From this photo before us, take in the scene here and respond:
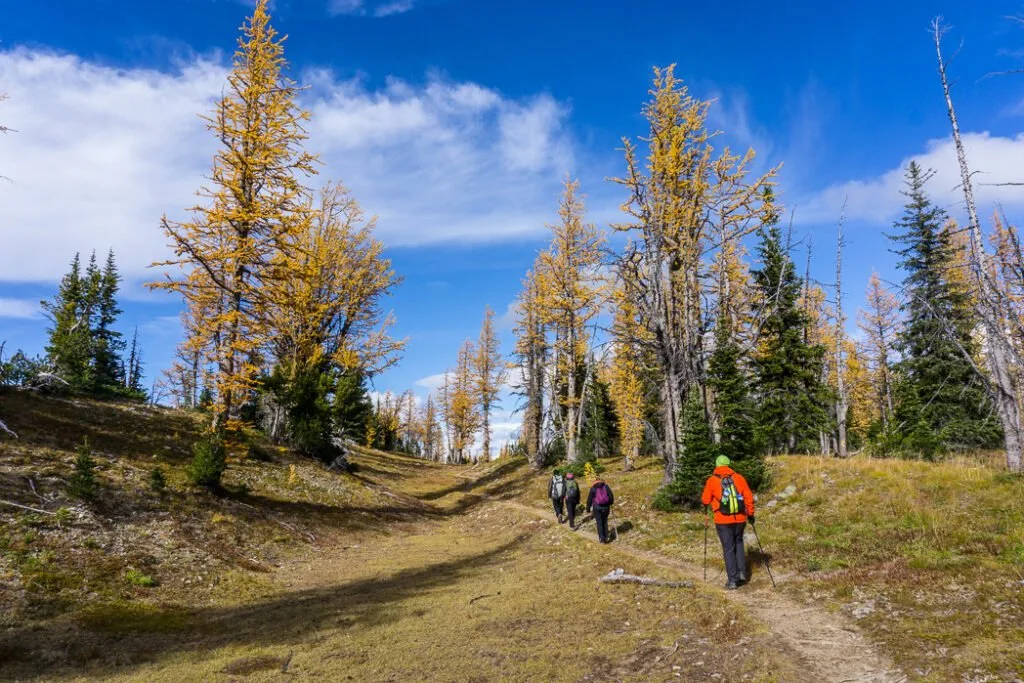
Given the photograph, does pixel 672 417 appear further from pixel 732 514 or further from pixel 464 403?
pixel 464 403

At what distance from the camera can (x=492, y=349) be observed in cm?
5516

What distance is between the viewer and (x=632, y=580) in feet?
34.0

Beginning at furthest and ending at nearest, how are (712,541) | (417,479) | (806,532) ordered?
(417,479) < (712,541) < (806,532)

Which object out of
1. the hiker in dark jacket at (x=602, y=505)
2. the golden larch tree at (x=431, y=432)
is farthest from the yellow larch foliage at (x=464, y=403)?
the hiker in dark jacket at (x=602, y=505)

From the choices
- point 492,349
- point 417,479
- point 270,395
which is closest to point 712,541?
point 270,395

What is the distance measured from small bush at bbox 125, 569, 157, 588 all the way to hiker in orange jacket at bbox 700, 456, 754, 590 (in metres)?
11.2

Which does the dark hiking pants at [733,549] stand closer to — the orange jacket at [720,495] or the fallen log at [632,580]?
the orange jacket at [720,495]

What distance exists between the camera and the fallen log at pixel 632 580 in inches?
375

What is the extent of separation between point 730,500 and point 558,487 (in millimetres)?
9987

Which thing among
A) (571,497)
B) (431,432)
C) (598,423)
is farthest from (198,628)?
(431,432)

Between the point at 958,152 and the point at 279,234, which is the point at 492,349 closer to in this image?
the point at 279,234

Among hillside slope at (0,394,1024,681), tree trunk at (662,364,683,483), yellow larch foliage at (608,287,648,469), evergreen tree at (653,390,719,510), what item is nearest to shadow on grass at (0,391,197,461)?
hillside slope at (0,394,1024,681)

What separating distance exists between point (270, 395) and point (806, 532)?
21.8 m

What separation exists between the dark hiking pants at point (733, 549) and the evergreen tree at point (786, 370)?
16820 mm
